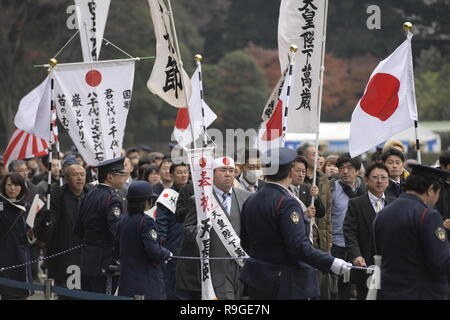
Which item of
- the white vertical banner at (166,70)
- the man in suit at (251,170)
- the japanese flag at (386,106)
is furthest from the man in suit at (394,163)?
the white vertical banner at (166,70)

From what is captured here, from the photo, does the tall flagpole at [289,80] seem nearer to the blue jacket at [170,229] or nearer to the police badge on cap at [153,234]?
the blue jacket at [170,229]

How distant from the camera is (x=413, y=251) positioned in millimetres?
6137

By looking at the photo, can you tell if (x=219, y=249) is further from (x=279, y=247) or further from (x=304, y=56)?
(x=304, y=56)

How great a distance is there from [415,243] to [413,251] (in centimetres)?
6

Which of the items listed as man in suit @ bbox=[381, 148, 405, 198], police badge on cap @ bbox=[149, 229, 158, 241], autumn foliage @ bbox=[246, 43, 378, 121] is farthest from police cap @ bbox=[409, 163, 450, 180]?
autumn foliage @ bbox=[246, 43, 378, 121]

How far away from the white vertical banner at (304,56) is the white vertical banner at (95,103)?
2131 mm

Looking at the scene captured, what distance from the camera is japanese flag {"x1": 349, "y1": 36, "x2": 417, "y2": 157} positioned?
29.8 ft

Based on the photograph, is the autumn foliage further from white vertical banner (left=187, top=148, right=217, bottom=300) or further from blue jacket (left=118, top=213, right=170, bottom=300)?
blue jacket (left=118, top=213, right=170, bottom=300)

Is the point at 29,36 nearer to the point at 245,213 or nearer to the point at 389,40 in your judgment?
the point at 389,40

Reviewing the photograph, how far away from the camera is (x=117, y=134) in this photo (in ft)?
34.5

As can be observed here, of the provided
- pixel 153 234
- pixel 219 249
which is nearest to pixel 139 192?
pixel 153 234

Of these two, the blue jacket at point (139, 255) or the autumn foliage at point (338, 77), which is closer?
the blue jacket at point (139, 255)

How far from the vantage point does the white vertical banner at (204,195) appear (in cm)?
856
